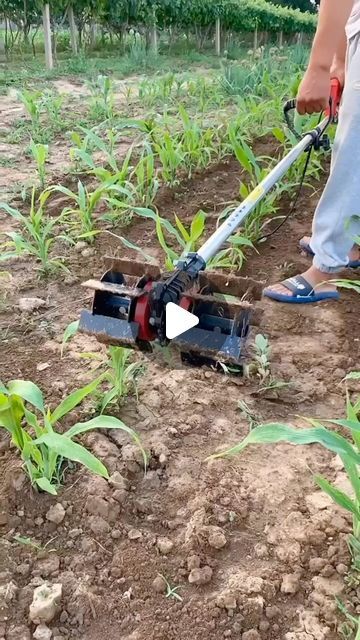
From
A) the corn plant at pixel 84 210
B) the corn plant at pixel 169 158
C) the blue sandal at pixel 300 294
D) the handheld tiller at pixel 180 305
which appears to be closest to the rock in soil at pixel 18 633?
the handheld tiller at pixel 180 305

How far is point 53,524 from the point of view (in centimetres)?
134

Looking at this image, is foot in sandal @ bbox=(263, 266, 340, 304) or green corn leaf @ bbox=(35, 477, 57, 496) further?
foot in sandal @ bbox=(263, 266, 340, 304)

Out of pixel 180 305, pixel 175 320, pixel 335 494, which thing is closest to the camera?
pixel 335 494

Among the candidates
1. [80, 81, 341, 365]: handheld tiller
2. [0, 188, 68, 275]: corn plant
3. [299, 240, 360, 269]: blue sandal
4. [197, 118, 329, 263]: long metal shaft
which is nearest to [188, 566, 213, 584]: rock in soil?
[80, 81, 341, 365]: handheld tiller

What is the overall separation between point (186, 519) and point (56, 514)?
0.94ft

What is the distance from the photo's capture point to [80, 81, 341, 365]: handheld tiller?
1478mm

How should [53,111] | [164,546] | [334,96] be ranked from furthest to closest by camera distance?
[53,111] < [334,96] < [164,546]

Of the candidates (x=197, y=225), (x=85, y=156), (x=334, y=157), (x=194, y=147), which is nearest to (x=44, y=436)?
(x=197, y=225)

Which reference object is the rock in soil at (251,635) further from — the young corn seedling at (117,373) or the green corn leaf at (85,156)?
the green corn leaf at (85,156)

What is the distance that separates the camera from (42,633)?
112cm

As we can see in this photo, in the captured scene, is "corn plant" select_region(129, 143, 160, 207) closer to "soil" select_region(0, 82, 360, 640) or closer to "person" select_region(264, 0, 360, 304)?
"person" select_region(264, 0, 360, 304)

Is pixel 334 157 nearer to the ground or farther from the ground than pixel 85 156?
farther from the ground

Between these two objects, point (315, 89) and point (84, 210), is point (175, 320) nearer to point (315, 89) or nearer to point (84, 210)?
point (315, 89)

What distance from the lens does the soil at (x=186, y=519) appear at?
3.84 feet
